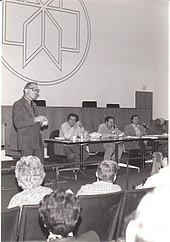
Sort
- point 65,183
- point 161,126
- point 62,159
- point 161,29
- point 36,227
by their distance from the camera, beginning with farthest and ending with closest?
point 161,29 < point 161,126 < point 62,159 < point 65,183 < point 36,227

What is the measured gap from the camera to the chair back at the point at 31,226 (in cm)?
220

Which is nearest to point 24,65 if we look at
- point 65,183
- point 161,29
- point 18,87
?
point 18,87

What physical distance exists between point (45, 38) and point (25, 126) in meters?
4.33

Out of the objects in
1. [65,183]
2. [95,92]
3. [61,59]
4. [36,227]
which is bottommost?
[65,183]

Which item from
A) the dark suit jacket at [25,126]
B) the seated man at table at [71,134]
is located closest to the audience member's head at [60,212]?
the dark suit jacket at [25,126]

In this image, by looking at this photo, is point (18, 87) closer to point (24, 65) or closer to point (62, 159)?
point (24, 65)

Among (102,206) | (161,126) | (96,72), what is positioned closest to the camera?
(102,206)

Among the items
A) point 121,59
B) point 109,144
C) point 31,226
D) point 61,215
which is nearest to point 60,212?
point 61,215

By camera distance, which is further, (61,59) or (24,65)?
(61,59)

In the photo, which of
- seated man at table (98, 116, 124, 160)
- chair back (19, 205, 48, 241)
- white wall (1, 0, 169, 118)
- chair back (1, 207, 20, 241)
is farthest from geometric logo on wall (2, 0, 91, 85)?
chair back (1, 207, 20, 241)

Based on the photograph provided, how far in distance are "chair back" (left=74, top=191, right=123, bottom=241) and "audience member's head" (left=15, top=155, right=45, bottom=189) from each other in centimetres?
49

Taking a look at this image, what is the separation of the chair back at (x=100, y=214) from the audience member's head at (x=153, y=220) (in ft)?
2.56

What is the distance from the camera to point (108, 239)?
8.56ft

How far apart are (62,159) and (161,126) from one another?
275 centimetres
